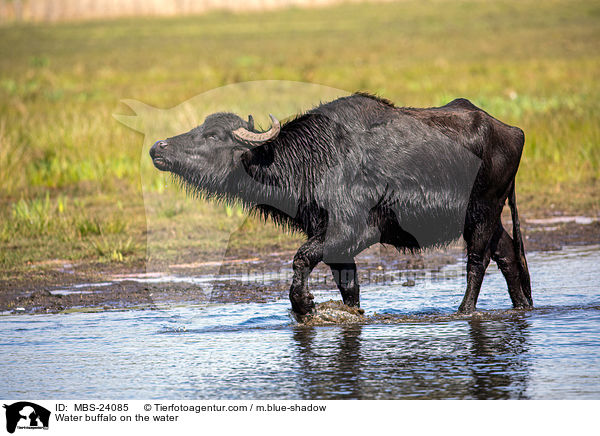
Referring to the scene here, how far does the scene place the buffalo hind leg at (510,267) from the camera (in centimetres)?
665

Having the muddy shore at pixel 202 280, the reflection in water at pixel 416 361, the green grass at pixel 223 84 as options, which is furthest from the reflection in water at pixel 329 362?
the green grass at pixel 223 84

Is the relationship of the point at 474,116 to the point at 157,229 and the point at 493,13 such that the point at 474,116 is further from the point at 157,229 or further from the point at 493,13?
the point at 493,13

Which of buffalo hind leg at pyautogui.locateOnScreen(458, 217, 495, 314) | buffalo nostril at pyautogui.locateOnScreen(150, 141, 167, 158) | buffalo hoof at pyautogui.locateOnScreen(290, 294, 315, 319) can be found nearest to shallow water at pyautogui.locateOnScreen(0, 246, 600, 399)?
buffalo hoof at pyautogui.locateOnScreen(290, 294, 315, 319)

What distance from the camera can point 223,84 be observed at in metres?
20.4

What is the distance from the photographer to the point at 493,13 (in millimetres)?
50156

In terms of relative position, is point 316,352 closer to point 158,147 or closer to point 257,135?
point 257,135

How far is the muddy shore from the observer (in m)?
7.13

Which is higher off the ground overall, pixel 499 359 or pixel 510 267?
pixel 510 267

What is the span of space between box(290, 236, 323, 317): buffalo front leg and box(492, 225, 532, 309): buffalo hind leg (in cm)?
151

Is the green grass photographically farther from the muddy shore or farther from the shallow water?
the shallow water
